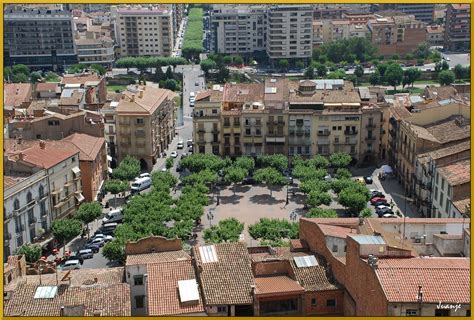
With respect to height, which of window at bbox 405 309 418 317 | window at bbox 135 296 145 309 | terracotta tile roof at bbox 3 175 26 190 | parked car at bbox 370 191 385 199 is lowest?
parked car at bbox 370 191 385 199

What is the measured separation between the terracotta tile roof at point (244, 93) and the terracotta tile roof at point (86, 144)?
39.5 ft

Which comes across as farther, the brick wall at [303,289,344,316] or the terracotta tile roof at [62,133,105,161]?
the terracotta tile roof at [62,133,105,161]

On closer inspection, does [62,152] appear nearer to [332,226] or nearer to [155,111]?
[155,111]

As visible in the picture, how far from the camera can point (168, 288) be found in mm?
25812

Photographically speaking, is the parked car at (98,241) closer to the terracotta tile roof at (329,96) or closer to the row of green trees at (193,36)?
the terracotta tile roof at (329,96)

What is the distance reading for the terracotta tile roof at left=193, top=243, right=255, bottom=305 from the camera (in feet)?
82.3

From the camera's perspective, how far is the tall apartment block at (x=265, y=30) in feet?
330

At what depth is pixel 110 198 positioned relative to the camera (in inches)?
1896

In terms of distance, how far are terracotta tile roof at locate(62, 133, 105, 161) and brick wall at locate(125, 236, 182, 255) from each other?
15.3 m

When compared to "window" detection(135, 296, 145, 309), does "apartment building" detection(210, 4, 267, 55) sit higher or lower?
higher

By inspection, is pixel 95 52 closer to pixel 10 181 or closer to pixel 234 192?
pixel 234 192

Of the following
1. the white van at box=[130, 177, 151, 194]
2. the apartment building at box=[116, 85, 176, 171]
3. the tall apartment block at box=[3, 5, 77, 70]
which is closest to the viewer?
the white van at box=[130, 177, 151, 194]

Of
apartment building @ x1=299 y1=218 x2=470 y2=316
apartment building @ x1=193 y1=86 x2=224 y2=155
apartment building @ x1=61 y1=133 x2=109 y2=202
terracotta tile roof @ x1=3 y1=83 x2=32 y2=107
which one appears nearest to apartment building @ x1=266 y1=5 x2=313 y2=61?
terracotta tile roof @ x1=3 y1=83 x2=32 y2=107

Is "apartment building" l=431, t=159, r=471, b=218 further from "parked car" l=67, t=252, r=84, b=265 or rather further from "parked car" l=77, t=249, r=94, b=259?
"parked car" l=67, t=252, r=84, b=265
